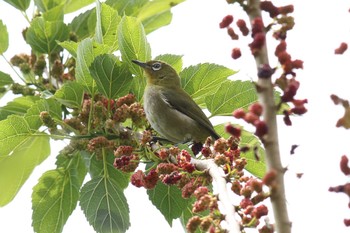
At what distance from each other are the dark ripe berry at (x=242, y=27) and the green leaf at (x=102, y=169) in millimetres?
2566

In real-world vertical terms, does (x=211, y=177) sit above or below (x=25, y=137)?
below

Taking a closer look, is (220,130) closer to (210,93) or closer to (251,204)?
(210,93)

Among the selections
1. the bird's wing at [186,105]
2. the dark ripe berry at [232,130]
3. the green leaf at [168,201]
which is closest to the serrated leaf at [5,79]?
the bird's wing at [186,105]

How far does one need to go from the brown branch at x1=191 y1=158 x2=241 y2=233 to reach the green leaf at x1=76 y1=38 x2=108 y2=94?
1379 millimetres

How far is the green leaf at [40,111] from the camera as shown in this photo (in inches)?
171

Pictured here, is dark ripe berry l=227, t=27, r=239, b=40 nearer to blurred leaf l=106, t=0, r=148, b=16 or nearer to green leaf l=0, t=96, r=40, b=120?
green leaf l=0, t=96, r=40, b=120

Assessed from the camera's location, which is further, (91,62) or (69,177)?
(69,177)

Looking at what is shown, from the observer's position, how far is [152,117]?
592 cm

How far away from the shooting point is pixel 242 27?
213cm

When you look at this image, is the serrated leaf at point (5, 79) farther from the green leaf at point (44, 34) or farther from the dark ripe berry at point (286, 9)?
the dark ripe berry at point (286, 9)

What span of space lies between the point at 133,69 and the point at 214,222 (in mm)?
2643

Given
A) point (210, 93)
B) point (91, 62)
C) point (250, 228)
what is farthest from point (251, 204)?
point (210, 93)

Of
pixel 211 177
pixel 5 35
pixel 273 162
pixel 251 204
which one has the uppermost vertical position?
pixel 5 35

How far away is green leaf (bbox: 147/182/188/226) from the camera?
14.1 feet
